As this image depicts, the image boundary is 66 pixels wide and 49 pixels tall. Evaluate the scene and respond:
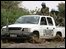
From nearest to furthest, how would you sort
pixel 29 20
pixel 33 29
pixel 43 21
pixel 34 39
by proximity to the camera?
pixel 34 39 < pixel 33 29 < pixel 29 20 < pixel 43 21

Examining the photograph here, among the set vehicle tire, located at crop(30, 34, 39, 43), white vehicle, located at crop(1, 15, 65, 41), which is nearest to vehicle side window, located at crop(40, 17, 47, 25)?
white vehicle, located at crop(1, 15, 65, 41)

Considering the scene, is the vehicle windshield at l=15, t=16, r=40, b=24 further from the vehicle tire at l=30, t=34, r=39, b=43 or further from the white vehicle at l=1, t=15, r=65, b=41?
the vehicle tire at l=30, t=34, r=39, b=43

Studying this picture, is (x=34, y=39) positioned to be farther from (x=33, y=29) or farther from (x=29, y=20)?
(x=29, y=20)

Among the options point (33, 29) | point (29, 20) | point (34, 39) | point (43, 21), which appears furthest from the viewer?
point (43, 21)

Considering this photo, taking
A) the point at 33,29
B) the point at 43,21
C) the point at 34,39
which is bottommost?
the point at 34,39

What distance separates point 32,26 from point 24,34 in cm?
66

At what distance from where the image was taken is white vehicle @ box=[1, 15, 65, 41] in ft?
45.8

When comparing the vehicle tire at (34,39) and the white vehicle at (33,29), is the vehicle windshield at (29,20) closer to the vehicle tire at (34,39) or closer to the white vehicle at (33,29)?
the white vehicle at (33,29)

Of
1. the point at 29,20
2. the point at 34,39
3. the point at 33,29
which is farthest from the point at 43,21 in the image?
the point at 34,39

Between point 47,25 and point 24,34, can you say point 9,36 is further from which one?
point 47,25

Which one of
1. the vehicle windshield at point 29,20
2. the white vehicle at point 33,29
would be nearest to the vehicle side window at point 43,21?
the white vehicle at point 33,29

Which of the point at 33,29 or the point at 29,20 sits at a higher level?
the point at 29,20

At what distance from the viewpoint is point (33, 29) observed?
1422cm

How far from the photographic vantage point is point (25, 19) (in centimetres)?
1542
